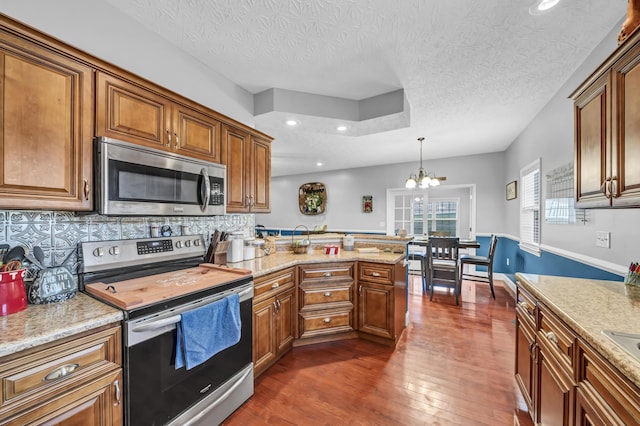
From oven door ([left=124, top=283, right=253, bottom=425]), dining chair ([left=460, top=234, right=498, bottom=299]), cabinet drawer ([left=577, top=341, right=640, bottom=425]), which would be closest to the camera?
cabinet drawer ([left=577, top=341, right=640, bottom=425])

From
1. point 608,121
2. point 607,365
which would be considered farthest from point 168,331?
point 608,121

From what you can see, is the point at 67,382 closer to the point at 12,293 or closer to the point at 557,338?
Answer: the point at 12,293

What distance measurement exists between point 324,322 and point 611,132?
2.42m

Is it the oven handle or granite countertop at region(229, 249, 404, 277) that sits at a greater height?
granite countertop at region(229, 249, 404, 277)

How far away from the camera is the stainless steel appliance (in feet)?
3.94

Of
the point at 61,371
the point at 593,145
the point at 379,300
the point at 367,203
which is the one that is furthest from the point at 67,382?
the point at 367,203

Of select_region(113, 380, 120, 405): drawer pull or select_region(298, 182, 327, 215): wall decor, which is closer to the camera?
select_region(113, 380, 120, 405): drawer pull

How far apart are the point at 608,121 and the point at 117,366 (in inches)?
104

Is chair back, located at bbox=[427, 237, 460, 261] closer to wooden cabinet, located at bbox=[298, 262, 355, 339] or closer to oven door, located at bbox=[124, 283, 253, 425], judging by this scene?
wooden cabinet, located at bbox=[298, 262, 355, 339]

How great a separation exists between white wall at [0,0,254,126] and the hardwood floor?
2.53 metres

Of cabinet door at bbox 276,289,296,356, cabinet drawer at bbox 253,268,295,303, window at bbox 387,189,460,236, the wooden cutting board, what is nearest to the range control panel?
the wooden cutting board

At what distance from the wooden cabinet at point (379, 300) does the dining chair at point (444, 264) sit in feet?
4.99

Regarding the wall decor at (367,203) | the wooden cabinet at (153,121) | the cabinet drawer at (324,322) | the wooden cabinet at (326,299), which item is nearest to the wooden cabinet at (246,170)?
the wooden cabinet at (153,121)

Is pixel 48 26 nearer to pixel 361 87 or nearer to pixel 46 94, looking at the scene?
pixel 46 94
